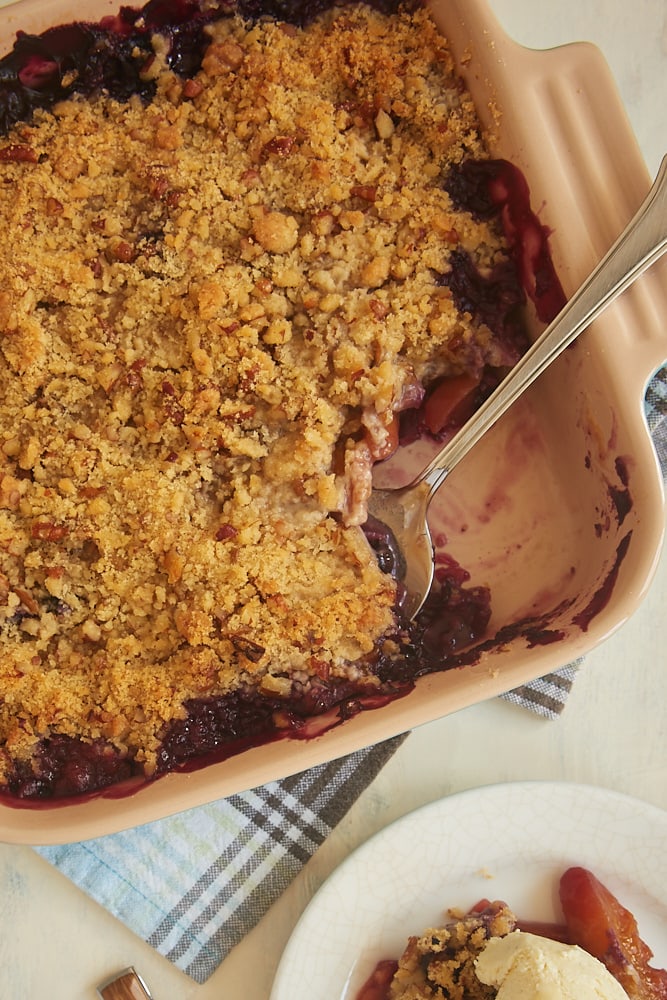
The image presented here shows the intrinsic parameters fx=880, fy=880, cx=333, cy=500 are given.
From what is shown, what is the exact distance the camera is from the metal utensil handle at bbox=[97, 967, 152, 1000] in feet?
4.85

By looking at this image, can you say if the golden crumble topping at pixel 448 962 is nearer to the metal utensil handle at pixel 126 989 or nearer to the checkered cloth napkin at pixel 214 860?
the checkered cloth napkin at pixel 214 860

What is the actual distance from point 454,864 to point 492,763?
0.18m

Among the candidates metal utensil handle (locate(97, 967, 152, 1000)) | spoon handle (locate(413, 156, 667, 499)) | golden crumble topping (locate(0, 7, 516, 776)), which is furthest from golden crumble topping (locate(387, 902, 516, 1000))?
spoon handle (locate(413, 156, 667, 499))

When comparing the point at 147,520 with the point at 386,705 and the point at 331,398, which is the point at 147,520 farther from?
the point at 386,705

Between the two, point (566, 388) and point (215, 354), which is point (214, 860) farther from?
point (566, 388)

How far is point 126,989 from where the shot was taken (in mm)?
1480

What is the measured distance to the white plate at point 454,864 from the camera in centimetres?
145

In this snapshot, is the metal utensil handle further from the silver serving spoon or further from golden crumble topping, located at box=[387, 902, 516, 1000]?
the silver serving spoon

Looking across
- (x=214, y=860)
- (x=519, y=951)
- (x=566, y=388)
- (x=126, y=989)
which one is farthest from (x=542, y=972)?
(x=566, y=388)

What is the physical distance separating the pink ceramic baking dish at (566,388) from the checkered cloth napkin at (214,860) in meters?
0.29

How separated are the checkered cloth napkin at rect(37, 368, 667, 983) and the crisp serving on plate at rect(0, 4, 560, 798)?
270 mm

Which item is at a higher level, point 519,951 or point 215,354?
point 215,354

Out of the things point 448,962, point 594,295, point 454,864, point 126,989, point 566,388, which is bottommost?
point 126,989

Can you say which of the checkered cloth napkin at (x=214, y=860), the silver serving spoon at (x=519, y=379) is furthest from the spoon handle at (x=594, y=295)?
the checkered cloth napkin at (x=214, y=860)
